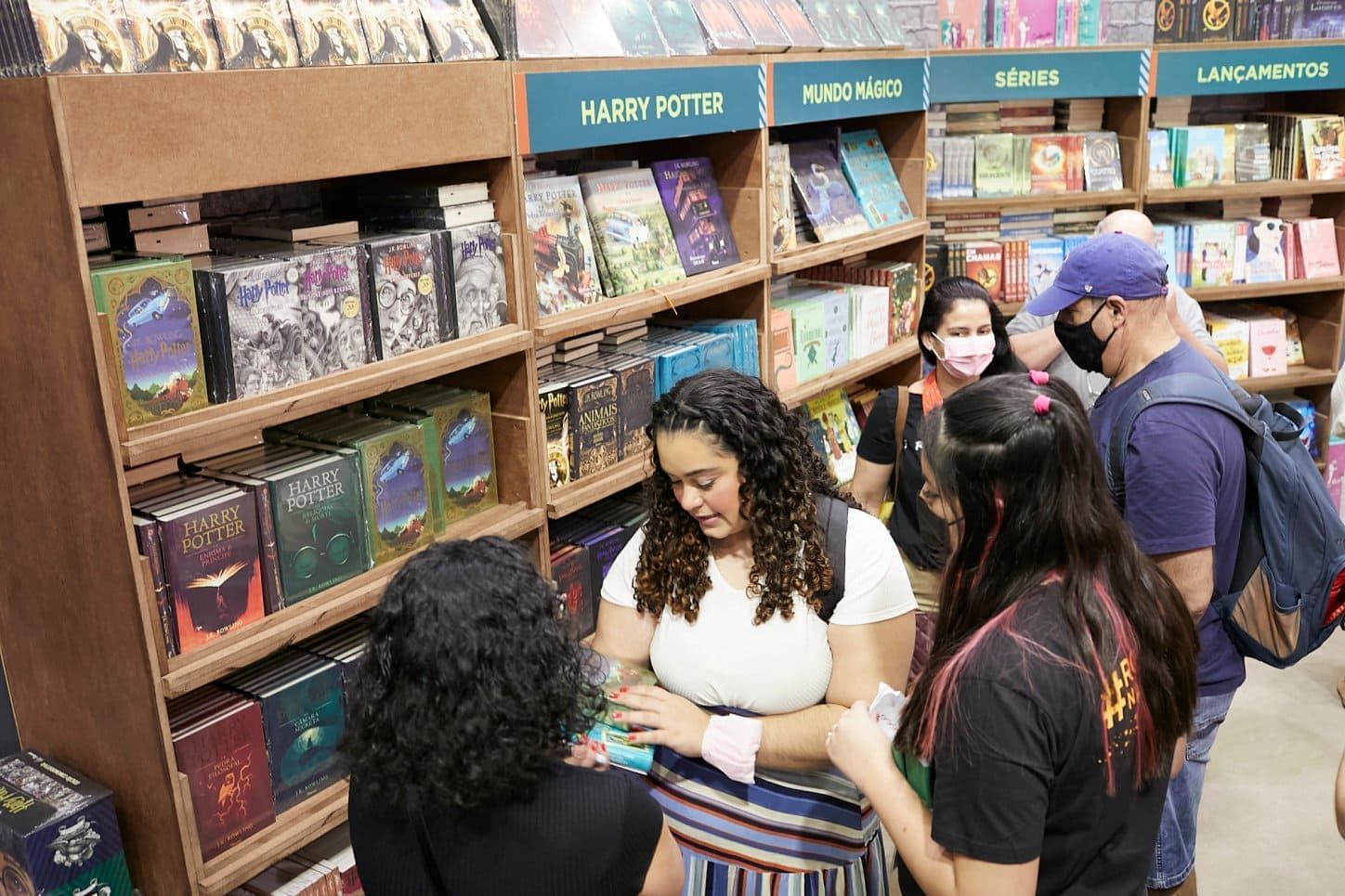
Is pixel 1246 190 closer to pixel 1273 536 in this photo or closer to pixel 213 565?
pixel 1273 536

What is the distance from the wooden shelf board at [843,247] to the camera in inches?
137

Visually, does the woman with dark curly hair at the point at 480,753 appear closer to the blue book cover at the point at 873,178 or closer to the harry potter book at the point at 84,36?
the harry potter book at the point at 84,36

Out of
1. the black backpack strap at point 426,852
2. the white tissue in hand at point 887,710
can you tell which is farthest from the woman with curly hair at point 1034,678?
the black backpack strap at point 426,852

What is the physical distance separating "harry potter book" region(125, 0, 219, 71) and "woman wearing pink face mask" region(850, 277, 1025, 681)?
1896mm

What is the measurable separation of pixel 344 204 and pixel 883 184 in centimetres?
212

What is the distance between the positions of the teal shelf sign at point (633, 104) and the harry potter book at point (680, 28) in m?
0.08

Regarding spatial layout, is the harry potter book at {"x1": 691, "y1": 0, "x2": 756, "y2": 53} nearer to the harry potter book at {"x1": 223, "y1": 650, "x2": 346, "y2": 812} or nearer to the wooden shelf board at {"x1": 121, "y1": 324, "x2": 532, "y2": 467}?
the wooden shelf board at {"x1": 121, "y1": 324, "x2": 532, "y2": 467}

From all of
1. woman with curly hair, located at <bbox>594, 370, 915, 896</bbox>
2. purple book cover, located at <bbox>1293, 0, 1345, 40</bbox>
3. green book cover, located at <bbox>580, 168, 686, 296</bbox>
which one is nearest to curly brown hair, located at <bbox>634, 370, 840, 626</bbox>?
woman with curly hair, located at <bbox>594, 370, 915, 896</bbox>

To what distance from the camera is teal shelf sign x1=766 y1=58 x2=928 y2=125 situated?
3369mm

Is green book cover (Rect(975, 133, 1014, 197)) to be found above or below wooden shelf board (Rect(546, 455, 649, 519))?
above

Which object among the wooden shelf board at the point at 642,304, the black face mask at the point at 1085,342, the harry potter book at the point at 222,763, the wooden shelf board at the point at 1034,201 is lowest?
the harry potter book at the point at 222,763

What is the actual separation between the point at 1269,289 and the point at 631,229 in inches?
134

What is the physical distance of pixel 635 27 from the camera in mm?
2963

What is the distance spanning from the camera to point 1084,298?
241 cm
